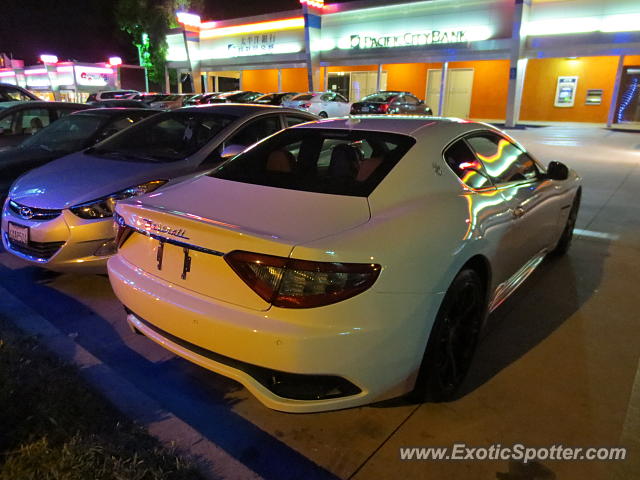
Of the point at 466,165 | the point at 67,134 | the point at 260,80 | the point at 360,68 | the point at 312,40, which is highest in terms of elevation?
the point at 312,40

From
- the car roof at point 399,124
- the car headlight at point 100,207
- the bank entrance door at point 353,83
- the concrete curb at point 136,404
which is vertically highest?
the bank entrance door at point 353,83

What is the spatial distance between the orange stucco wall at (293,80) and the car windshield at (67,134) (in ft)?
89.7

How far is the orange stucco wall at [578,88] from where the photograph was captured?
2328cm

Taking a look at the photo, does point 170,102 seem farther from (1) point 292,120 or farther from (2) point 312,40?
(1) point 292,120

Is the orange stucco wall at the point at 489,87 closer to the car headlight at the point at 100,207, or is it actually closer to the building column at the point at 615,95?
the building column at the point at 615,95

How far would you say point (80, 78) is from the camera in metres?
37.2

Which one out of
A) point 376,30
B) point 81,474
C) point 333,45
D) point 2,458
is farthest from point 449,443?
point 333,45

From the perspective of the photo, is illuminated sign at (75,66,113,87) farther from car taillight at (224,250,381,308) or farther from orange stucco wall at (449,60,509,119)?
→ car taillight at (224,250,381,308)

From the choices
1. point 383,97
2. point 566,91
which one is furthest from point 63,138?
point 566,91

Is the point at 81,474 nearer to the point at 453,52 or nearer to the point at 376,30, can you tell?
the point at 453,52

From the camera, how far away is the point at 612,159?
12250 mm

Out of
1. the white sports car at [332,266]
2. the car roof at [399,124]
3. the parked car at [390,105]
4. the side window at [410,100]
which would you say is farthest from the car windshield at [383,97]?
the white sports car at [332,266]

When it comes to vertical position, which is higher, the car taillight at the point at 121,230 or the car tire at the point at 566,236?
the car taillight at the point at 121,230

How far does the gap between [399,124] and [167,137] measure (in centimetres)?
284
